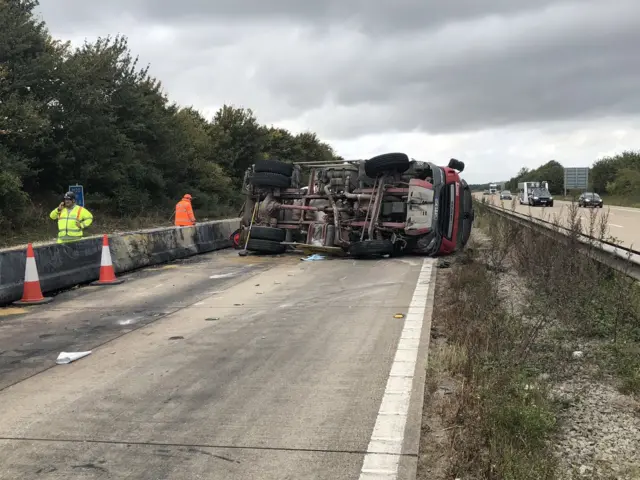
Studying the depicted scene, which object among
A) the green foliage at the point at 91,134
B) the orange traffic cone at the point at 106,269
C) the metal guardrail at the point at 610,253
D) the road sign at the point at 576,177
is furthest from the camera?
the road sign at the point at 576,177

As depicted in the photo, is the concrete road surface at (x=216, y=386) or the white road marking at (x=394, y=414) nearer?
the white road marking at (x=394, y=414)

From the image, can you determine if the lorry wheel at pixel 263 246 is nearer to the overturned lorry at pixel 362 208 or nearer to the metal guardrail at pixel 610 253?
the overturned lorry at pixel 362 208

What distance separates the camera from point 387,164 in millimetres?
12930

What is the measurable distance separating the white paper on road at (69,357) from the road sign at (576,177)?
60.4 meters

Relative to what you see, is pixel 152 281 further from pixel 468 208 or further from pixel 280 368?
pixel 468 208

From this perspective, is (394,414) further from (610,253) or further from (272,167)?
(272,167)

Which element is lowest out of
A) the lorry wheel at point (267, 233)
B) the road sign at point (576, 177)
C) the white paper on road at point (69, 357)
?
the white paper on road at point (69, 357)

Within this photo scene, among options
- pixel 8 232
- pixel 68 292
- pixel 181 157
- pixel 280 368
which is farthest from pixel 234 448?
pixel 181 157

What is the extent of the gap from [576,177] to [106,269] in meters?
58.7

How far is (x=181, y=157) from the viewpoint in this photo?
101 feet

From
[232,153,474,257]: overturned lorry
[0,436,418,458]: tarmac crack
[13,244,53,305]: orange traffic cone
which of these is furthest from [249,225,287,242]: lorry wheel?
[0,436,418,458]: tarmac crack

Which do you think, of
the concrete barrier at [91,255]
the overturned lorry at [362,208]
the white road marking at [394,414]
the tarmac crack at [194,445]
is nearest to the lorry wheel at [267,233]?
the overturned lorry at [362,208]

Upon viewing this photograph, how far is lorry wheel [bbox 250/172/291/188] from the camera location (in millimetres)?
14008

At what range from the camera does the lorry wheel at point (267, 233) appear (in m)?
13.7
